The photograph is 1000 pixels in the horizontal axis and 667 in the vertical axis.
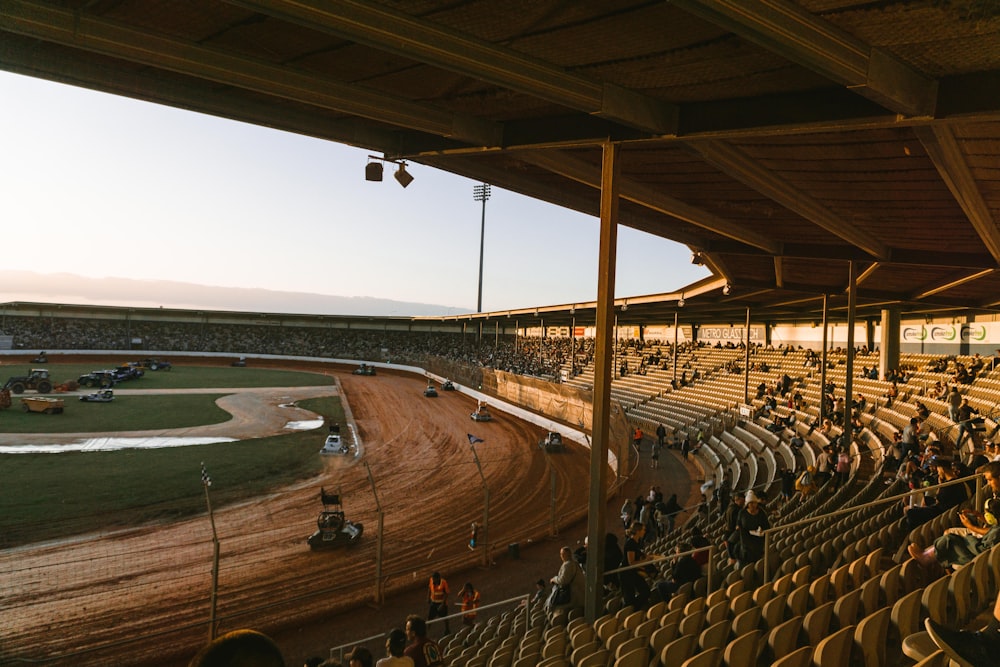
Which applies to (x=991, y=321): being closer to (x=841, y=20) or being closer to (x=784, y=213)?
(x=784, y=213)

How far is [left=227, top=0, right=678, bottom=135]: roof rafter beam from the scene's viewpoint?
13.2ft

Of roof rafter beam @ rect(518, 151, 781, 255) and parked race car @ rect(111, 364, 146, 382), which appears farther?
parked race car @ rect(111, 364, 146, 382)

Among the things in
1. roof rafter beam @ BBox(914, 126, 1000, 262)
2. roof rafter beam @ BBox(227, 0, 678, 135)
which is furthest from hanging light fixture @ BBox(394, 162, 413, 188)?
roof rafter beam @ BBox(914, 126, 1000, 262)

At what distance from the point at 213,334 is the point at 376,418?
5258 centimetres

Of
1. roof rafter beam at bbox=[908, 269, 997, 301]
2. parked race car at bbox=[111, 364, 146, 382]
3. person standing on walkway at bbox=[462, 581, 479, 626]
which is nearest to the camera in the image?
person standing on walkway at bbox=[462, 581, 479, 626]

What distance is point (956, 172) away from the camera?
691cm

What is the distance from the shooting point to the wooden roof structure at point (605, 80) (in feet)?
14.0

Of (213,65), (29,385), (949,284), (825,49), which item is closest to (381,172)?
(213,65)

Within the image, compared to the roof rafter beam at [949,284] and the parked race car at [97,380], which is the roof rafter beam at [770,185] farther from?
the parked race car at [97,380]

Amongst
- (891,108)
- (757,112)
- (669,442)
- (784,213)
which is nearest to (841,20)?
(891,108)

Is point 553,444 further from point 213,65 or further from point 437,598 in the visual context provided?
point 213,65

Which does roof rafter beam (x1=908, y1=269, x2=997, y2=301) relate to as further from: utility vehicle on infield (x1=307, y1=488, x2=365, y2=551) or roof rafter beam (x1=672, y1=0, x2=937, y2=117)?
utility vehicle on infield (x1=307, y1=488, x2=365, y2=551)

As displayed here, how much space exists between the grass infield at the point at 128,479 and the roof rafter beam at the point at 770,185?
15220 millimetres

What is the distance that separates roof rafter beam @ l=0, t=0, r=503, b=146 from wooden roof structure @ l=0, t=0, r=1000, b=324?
2cm
